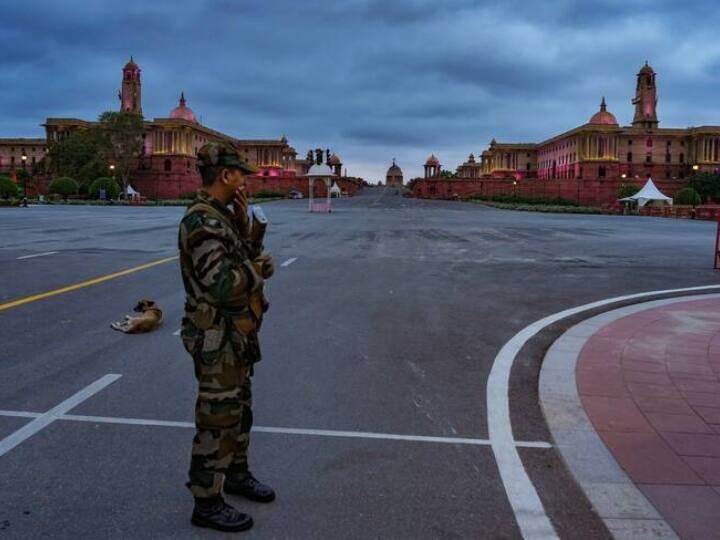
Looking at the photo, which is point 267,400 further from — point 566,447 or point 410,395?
point 566,447

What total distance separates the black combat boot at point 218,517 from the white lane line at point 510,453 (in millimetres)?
1433

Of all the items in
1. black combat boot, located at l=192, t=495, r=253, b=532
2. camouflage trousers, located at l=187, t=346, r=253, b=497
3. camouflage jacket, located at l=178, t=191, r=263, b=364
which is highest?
camouflage jacket, located at l=178, t=191, r=263, b=364

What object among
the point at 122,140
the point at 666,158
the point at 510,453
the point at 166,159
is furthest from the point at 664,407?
the point at 666,158

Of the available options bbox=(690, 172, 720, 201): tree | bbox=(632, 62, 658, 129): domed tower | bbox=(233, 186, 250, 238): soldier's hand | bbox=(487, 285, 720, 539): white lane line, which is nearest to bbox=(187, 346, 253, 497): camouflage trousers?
bbox=(233, 186, 250, 238): soldier's hand

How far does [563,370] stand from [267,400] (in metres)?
2.95

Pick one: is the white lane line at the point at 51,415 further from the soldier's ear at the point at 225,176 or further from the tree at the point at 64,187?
the tree at the point at 64,187

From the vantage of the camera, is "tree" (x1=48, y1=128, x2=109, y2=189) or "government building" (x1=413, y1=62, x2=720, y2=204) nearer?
"tree" (x1=48, y1=128, x2=109, y2=189)

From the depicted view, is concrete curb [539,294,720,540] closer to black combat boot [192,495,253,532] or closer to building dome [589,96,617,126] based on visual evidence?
black combat boot [192,495,253,532]

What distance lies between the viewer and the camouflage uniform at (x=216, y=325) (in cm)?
320

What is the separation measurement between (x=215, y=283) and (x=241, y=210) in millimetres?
466

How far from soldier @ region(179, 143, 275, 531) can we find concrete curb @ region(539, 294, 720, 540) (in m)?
1.98

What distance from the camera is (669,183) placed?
358 ft

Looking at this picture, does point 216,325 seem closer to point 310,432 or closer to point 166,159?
point 310,432

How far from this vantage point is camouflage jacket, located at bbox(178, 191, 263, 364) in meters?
3.17
